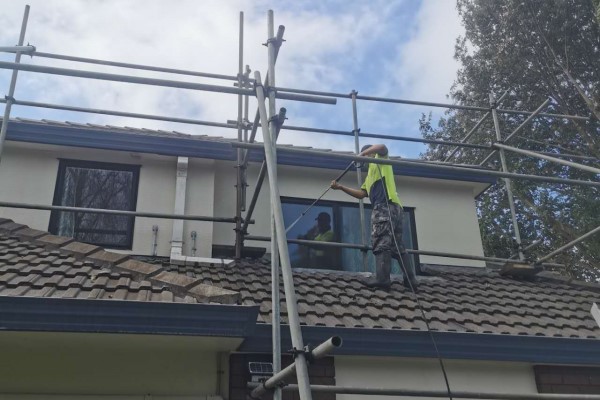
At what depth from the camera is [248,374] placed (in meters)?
5.45

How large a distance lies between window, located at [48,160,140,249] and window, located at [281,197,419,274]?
7.31 feet

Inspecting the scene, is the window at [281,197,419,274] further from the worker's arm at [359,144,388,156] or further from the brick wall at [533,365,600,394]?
the brick wall at [533,365,600,394]

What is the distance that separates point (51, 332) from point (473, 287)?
5.34m

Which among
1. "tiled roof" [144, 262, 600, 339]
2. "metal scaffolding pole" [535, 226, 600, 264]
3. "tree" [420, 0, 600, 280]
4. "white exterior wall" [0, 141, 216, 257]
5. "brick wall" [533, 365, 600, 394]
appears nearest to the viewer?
"tiled roof" [144, 262, 600, 339]

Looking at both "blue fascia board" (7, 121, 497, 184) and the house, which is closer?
the house

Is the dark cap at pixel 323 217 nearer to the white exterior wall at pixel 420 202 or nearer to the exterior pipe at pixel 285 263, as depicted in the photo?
the white exterior wall at pixel 420 202

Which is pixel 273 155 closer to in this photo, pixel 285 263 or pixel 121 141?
pixel 285 263

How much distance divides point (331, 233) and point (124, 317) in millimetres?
4437

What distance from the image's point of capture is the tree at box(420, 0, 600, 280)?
18.4 m

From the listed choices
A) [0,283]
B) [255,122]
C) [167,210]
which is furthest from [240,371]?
[167,210]

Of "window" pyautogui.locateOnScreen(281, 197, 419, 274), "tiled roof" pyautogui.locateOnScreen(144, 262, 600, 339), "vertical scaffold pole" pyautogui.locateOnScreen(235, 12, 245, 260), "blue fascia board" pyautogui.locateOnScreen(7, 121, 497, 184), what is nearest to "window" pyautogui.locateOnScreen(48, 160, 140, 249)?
"blue fascia board" pyautogui.locateOnScreen(7, 121, 497, 184)

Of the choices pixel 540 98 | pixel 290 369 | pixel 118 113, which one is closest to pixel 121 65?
pixel 118 113

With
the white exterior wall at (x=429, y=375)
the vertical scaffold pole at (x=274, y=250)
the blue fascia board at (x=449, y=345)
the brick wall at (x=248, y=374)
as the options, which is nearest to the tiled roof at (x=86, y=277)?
the vertical scaffold pole at (x=274, y=250)

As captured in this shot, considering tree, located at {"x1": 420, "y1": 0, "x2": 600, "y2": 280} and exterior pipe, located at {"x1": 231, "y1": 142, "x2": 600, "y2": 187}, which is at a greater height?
tree, located at {"x1": 420, "y1": 0, "x2": 600, "y2": 280}
